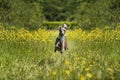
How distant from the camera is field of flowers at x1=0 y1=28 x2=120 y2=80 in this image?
6.73m

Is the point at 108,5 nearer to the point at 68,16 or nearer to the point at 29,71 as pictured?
the point at 29,71

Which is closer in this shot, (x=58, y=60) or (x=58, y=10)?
(x=58, y=60)

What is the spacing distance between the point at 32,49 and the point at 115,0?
316 inches

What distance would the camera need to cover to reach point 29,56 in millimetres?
10680

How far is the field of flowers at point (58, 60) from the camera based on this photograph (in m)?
6.73

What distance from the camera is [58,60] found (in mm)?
8531

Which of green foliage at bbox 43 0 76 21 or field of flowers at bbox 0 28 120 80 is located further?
green foliage at bbox 43 0 76 21

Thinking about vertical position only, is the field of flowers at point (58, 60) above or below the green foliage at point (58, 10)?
above

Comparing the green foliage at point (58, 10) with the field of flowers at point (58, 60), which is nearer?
the field of flowers at point (58, 60)

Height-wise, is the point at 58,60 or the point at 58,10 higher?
the point at 58,60

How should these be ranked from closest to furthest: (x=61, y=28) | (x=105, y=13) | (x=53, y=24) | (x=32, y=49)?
(x=32, y=49), (x=61, y=28), (x=105, y=13), (x=53, y=24)

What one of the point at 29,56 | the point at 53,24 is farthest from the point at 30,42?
the point at 53,24

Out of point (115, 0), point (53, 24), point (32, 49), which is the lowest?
point (53, 24)

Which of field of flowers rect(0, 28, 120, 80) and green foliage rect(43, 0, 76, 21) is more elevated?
field of flowers rect(0, 28, 120, 80)
